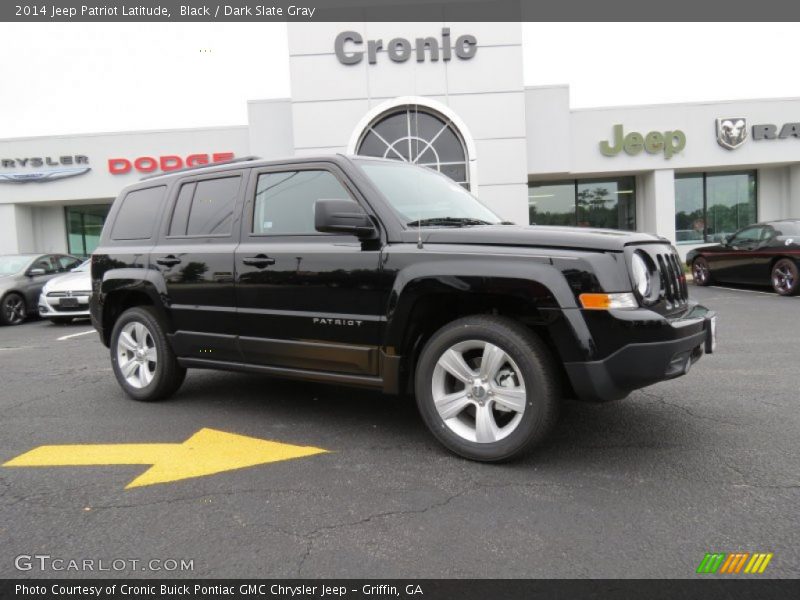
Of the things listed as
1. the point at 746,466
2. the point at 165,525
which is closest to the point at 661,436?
the point at 746,466

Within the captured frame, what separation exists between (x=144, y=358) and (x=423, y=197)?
9.09 feet

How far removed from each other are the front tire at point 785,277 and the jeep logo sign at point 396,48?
426 inches

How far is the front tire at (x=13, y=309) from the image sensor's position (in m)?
11.8

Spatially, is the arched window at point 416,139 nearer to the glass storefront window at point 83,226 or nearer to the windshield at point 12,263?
the windshield at point 12,263

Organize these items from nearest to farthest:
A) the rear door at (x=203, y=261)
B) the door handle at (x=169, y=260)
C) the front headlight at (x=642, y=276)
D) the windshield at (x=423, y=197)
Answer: the front headlight at (x=642, y=276), the windshield at (x=423, y=197), the rear door at (x=203, y=261), the door handle at (x=169, y=260)

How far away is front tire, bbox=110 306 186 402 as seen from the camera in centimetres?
482

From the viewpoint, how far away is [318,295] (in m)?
3.85

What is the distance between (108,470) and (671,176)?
21.4m

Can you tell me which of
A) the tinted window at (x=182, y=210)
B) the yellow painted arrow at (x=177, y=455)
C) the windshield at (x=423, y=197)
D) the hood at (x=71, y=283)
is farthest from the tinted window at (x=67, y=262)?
the windshield at (x=423, y=197)

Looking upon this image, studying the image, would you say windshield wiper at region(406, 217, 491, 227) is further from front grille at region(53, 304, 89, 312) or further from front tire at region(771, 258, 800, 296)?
front tire at region(771, 258, 800, 296)

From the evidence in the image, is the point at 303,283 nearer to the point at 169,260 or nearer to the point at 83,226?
the point at 169,260

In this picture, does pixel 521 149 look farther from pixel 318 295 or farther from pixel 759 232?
pixel 318 295

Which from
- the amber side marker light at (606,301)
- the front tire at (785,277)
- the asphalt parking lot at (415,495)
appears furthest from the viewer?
the front tire at (785,277)

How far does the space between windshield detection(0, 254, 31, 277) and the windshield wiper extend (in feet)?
39.3
